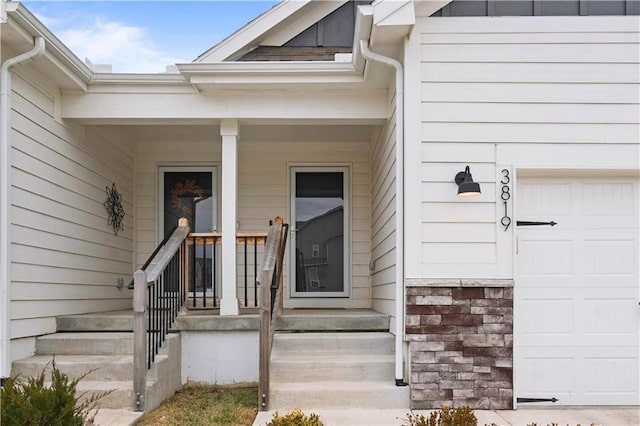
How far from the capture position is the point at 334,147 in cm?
706

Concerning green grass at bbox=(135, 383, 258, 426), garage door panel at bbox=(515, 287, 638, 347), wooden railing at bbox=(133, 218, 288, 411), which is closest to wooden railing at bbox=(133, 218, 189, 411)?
wooden railing at bbox=(133, 218, 288, 411)

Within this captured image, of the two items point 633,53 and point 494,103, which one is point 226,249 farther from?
point 633,53

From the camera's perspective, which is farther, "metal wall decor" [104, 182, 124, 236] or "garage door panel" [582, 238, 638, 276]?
"metal wall decor" [104, 182, 124, 236]

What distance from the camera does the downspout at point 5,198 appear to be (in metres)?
4.23

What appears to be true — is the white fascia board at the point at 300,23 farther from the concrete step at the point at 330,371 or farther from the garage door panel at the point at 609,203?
the concrete step at the point at 330,371

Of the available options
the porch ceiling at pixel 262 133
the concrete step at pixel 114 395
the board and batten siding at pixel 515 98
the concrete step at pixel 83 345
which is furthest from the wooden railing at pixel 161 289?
the board and batten siding at pixel 515 98

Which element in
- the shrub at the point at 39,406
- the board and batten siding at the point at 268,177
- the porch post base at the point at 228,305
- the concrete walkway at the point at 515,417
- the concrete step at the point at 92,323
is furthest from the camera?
the board and batten siding at the point at 268,177

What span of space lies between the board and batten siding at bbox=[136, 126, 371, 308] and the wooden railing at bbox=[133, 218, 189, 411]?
1.79 m

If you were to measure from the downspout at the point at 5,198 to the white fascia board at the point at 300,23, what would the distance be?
273cm

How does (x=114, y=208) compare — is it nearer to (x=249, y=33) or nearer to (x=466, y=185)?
(x=249, y=33)

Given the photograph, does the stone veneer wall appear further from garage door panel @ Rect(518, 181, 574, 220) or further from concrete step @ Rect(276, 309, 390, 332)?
concrete step @ Rect(276, 309, 390, 332)

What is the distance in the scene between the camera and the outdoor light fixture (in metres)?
4.07

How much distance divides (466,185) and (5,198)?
347cm

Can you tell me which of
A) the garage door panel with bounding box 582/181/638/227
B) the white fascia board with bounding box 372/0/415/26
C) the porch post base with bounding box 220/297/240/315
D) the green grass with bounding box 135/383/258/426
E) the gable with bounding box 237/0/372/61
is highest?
the gable with bounding box 237/0/372/61
